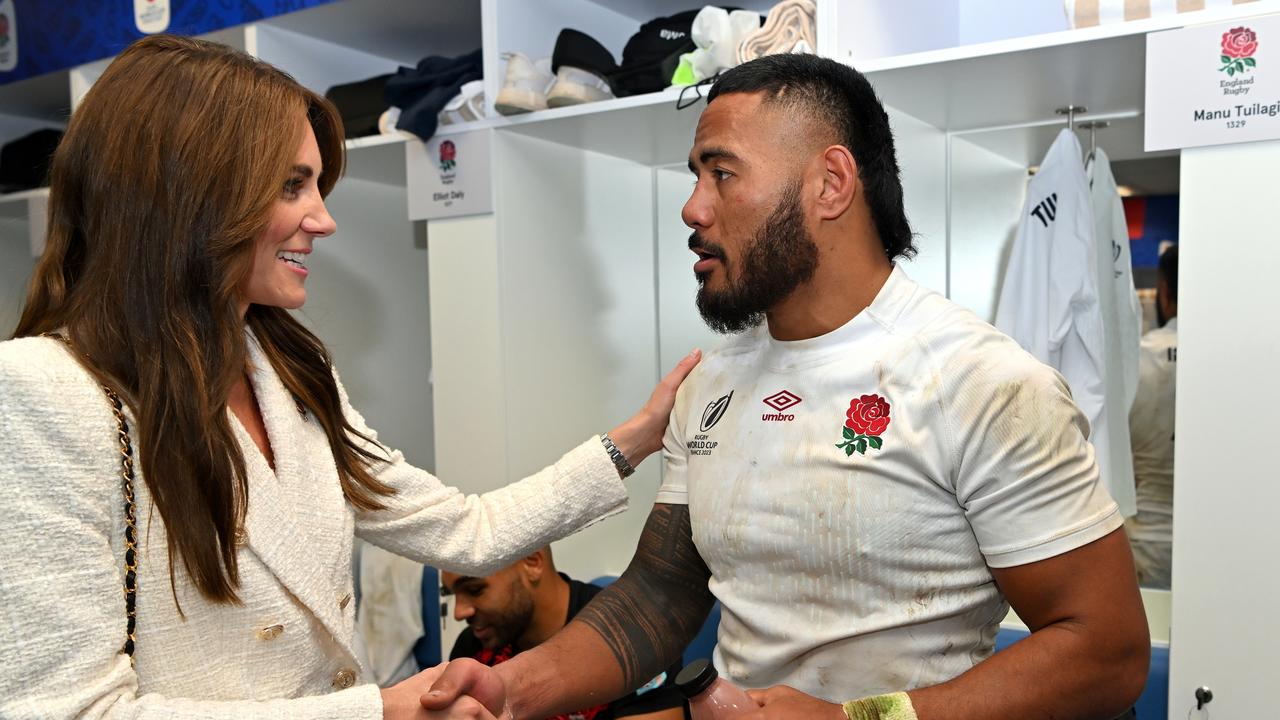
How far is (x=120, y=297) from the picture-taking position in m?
1.37

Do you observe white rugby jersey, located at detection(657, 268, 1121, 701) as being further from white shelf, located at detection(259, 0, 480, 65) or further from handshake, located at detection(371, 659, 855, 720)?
white shelf, located at detection(259, 0, 480, 65)

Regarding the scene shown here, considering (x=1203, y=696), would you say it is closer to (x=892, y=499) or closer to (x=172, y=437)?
(x=892, y=499)

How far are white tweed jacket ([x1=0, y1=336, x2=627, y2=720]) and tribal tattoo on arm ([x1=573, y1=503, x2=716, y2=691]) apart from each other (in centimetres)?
43

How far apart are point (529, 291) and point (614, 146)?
535mm

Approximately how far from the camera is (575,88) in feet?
8.91

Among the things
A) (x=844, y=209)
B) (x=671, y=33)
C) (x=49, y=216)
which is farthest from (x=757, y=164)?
(x=671, y=33)

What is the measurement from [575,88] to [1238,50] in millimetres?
1499

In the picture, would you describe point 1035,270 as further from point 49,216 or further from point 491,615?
point 49,216

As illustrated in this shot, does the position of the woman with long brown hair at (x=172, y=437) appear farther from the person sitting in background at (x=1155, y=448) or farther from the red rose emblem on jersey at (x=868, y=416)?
the person sitting in background at (x=1155, y=448)

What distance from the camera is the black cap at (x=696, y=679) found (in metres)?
1.32

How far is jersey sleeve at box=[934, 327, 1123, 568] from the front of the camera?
4.40ft

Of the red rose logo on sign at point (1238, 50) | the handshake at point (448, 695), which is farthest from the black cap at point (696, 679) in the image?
the red rose logo on sign at point (1238, 50)

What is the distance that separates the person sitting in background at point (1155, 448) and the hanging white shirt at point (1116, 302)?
0.29 ft

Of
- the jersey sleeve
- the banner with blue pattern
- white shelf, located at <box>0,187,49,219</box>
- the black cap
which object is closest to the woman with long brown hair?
the black cap
